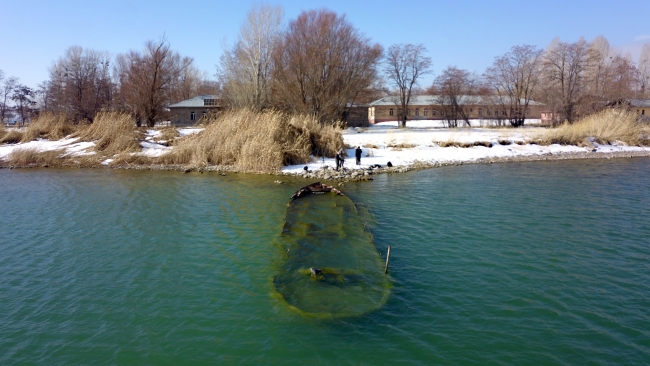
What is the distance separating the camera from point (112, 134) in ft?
93.5

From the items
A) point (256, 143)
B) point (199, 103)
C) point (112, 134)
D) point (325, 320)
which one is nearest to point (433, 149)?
point (256, 143)

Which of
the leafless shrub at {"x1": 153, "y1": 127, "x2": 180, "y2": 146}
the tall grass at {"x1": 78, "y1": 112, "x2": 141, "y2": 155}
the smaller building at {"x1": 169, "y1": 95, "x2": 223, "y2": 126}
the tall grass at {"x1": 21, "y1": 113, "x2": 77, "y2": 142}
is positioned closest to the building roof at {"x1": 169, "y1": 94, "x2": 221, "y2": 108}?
the smaller building at {"x1": 169, "y1": 95, "x2": 223, "y2": 126}

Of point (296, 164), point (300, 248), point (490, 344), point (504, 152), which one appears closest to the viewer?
point (490, 344)

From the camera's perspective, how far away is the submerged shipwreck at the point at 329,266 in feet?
23.2

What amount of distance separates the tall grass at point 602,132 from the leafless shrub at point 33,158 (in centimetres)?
3397

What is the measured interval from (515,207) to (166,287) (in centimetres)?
1109

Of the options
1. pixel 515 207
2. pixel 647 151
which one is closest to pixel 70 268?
pixel 515 207

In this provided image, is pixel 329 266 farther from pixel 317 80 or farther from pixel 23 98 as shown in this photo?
pixel 23 98

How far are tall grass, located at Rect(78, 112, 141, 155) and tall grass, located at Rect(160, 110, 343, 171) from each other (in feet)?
12.3

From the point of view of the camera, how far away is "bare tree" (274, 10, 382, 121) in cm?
3725

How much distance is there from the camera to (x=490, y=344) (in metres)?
6.02

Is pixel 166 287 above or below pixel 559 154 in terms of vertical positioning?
below

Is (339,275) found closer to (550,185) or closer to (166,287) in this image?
(166,287)

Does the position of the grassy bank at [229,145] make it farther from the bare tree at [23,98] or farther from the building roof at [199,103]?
the bare tree at [23,98]
